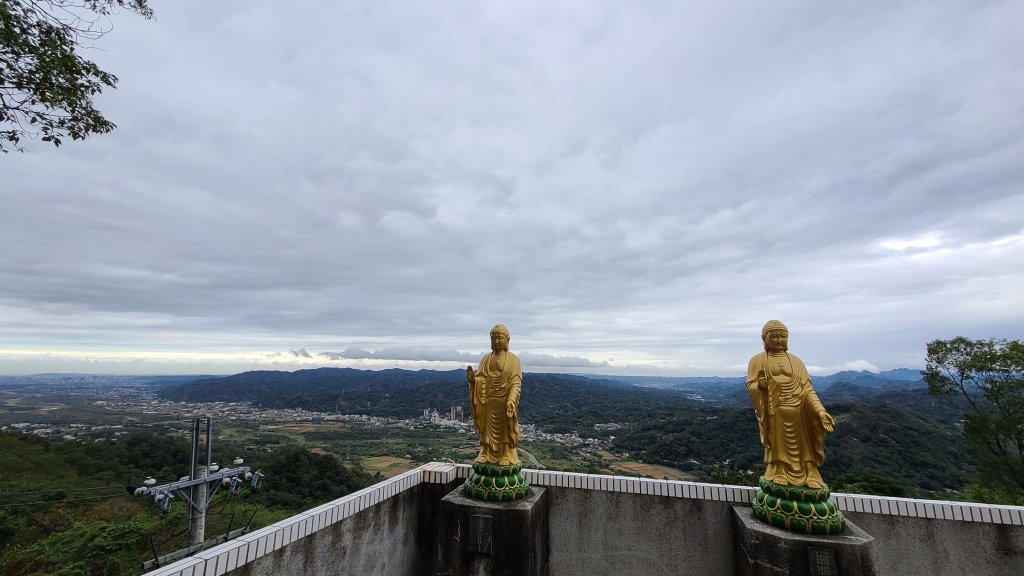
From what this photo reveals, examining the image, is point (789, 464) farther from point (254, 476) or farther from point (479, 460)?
point (254, 476)

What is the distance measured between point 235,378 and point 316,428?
78654 millimetres

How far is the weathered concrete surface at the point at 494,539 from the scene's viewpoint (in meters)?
4.71

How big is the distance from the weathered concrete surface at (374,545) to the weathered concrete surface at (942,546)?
196 inches

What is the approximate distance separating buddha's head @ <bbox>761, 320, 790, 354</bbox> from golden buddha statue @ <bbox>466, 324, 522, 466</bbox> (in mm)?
2894

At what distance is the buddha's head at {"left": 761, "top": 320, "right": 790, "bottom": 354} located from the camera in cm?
472

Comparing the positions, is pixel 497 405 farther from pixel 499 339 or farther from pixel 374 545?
pixel 374 545

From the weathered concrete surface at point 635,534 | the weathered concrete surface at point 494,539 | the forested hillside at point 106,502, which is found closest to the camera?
the weathered concrete surface at point 494,539

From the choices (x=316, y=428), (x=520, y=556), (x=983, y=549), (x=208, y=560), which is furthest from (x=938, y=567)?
(x=316, y=428)

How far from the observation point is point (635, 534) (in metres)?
5.23

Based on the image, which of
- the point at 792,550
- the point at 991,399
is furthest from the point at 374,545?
the point at 991,399

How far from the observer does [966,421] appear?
11.0m

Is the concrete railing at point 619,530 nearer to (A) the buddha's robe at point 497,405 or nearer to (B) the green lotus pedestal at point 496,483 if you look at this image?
(B) the green lotus pedestal at point 496,483

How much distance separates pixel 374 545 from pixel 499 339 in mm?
2794

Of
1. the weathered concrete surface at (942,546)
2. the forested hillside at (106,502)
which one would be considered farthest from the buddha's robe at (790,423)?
the forested hillside at (106,502)
